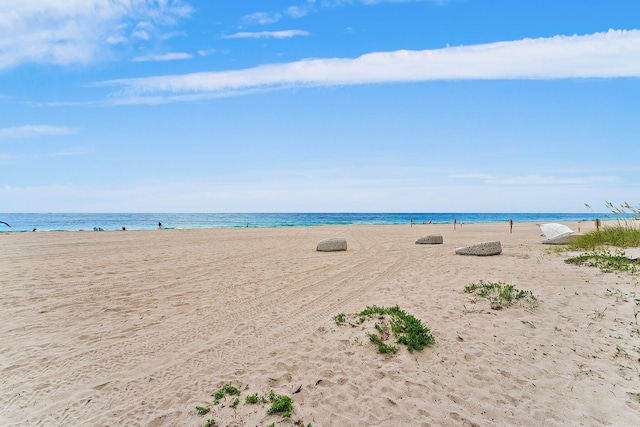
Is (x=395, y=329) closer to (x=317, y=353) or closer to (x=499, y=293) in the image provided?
(x=317, y=353)

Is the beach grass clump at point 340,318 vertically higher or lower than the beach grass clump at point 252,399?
higher

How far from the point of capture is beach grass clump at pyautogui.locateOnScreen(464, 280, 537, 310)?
7496mm

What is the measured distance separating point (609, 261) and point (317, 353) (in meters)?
9.45

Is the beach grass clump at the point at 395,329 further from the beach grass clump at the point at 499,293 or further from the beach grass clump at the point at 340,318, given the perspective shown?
the beach grass clump at the point at 499,293

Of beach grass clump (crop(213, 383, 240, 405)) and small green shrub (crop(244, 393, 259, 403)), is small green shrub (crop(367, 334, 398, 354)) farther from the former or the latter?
beach grass clump (crop(213, 383, 240, 405))

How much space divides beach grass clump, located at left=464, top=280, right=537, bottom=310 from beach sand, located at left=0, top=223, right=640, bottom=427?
0.82 feet

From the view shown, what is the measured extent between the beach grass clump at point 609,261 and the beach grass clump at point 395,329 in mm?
6584

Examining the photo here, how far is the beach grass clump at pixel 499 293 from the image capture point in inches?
295

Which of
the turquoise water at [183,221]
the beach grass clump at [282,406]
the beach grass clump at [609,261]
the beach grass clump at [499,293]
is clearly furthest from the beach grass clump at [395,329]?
the turquoise water at [183,221]

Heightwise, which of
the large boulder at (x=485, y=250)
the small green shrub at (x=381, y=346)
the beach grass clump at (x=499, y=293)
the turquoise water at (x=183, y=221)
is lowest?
the turquoise water at (x=183, y=221)

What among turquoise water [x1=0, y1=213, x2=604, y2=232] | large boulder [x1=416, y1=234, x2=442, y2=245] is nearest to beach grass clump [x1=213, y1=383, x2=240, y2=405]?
large boulder [x1=416, y1=234, x2=442, y2=245]

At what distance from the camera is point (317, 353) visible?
576 cm

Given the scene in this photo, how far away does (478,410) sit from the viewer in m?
4.48

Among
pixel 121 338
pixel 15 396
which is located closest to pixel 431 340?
pixel 121 338
